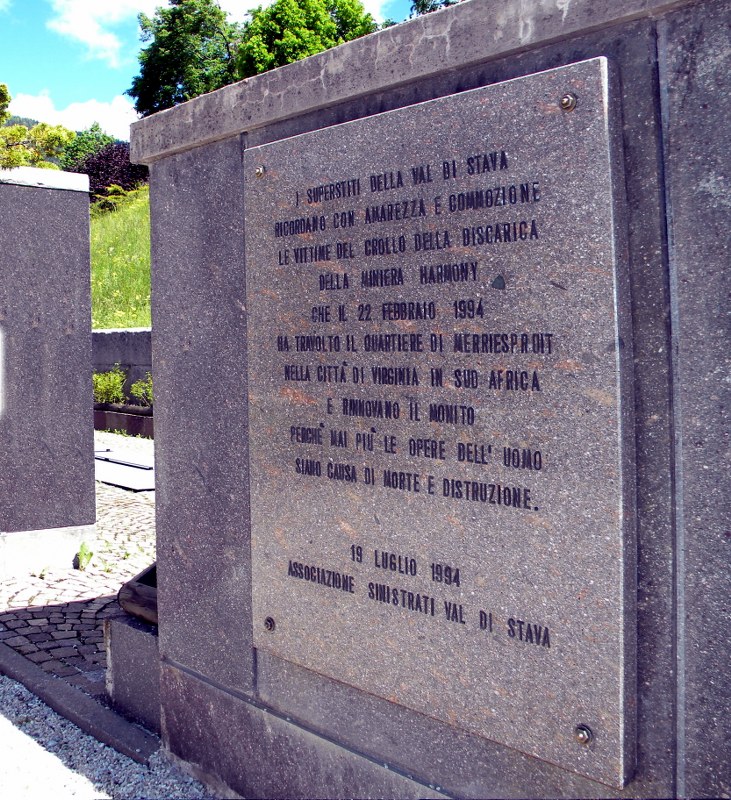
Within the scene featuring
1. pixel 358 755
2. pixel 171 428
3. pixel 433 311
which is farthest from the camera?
pixel 171 428

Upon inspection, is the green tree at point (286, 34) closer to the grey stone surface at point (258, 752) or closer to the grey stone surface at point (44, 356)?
the grey stone surface at point (44, 356)

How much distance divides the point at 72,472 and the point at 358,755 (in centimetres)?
399

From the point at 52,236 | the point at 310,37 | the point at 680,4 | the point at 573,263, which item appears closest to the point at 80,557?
the point at 52,236

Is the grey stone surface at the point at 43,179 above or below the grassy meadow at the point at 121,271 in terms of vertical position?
below

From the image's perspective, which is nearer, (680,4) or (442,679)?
(680,4)

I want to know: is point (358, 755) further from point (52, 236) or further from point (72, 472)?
point (52, 236)

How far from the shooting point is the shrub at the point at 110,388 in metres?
14.3

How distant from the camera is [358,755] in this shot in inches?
95.7

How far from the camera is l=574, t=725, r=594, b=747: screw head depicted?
186 centimetres

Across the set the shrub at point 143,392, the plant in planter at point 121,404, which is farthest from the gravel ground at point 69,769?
the shrub at point 143,392

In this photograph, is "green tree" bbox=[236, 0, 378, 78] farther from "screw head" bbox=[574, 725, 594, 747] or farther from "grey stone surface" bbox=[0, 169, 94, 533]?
"screw head" bbox=[574, 725, 594, 747]

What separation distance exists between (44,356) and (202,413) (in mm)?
3137

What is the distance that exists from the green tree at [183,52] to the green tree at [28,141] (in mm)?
44857

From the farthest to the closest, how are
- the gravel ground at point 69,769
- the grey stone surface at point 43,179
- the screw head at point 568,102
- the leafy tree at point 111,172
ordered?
the leafy tree at point 111,172
the grey stone surface at point 43,179
the gravel ground at point 69,769
the screw head at point 568,102
